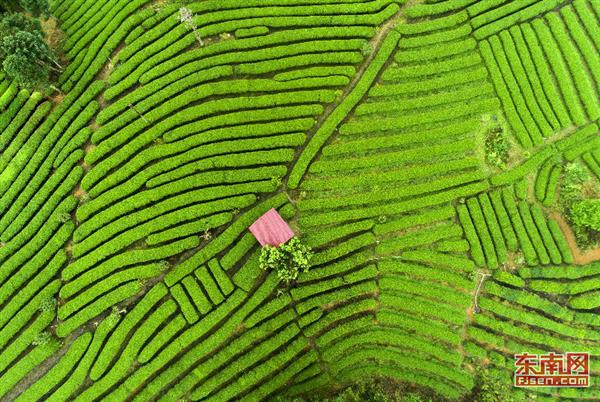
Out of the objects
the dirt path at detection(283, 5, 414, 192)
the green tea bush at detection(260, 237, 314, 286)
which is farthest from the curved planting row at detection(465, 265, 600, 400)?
the dirt path at detection(283, 5, 414, 192)

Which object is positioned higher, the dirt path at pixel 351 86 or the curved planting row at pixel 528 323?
the dirt path at pixel 351 86

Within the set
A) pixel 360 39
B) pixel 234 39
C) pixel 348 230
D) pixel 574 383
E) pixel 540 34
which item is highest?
pixel 234 39

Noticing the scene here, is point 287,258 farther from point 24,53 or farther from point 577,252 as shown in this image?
point 24,53

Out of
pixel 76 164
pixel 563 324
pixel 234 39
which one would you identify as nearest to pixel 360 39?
pixel 234 39

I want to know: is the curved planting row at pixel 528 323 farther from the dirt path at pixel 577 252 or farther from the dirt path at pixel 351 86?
the dirt path at pixel 351 86

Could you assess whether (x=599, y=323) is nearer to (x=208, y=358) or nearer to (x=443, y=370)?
(x=443, y=370)

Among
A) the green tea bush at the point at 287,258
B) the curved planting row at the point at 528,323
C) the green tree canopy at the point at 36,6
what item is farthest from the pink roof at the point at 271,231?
the green tree canopy at the point at 36,6

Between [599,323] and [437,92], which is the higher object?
[437,92]
